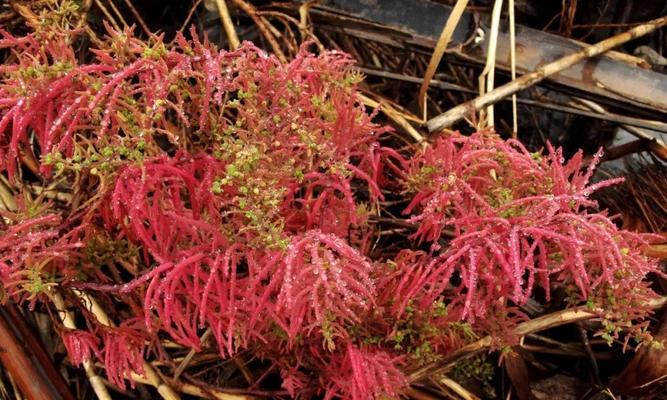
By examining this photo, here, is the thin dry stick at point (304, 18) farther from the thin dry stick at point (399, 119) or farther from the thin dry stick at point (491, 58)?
the thin dry stick at point (491, 58)

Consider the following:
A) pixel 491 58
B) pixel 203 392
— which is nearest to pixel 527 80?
pixel 491 58

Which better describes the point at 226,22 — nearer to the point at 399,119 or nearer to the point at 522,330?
the point at 399,119

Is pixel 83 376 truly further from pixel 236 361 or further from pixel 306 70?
pixel 306 70

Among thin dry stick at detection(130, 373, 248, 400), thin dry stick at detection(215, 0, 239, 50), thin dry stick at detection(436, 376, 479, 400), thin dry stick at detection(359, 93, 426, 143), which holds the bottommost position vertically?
thin dry stick at detection(436, 376, 479, 400)

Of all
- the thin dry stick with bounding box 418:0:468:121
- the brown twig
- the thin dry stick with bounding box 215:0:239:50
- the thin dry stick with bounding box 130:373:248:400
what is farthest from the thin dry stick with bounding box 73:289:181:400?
the thin dry stick with bounding box 418:0:468:121

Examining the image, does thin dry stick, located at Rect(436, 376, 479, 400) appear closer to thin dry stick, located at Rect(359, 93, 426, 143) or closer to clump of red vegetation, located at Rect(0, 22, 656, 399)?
clump of red vegetation, located at Rect(0, 22, 656, 399)

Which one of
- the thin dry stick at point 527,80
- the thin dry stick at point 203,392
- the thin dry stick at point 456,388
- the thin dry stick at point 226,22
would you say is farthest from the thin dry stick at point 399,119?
→ the thin dry stick at point 203,392
